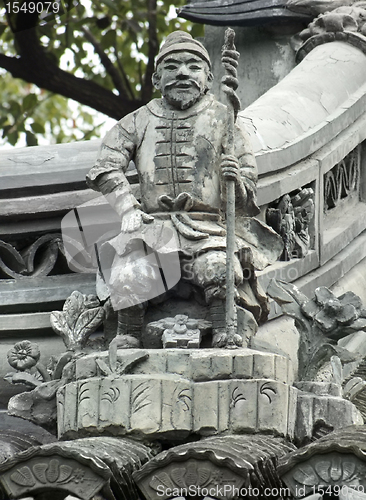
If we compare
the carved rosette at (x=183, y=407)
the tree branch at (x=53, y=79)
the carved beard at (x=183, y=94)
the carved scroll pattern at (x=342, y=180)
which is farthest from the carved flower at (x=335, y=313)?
the tree branch at (x=53, y=79)

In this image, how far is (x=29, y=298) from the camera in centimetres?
952

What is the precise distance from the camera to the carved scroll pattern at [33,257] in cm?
970

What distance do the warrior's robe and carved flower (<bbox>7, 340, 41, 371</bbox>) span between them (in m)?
0.95

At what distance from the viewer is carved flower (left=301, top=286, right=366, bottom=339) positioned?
328 inches

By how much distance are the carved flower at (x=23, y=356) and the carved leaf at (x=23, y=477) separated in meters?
1.76

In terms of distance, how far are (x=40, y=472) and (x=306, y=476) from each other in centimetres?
129

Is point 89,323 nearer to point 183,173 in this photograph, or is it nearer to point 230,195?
point 183,173

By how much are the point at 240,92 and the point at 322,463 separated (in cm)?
666

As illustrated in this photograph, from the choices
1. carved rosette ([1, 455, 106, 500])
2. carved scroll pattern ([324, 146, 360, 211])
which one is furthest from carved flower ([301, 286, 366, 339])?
carved scroll pattern ([324, 146, 360, 211])

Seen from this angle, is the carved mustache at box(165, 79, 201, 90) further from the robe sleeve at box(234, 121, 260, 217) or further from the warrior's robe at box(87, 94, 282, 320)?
the robe sleeve at box(234, 121, 260, 217)

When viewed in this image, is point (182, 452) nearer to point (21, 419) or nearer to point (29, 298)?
point (21, 419)

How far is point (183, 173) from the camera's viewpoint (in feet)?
27.2

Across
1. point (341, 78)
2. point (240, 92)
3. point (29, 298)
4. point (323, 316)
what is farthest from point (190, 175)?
point (240, 92)

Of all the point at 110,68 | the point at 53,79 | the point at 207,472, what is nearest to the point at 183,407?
the point at 207,472
